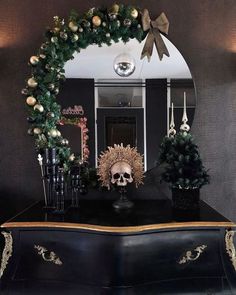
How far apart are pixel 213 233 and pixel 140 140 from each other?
27.2 inches

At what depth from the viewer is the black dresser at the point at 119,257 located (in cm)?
122

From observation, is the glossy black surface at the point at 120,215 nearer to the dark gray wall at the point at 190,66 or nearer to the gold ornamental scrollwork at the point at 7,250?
the gold ornamental scrollwork at the point at 7,250

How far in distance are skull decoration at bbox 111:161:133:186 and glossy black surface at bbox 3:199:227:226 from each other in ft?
0.50

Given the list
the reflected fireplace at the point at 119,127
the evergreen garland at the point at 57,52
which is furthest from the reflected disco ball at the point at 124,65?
the reflected fireplace at the point at 119,127

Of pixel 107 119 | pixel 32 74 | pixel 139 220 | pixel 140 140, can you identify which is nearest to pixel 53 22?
pixel 32 74

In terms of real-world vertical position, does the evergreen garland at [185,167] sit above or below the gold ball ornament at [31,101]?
below

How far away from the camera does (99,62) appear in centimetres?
172

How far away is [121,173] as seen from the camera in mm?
1474

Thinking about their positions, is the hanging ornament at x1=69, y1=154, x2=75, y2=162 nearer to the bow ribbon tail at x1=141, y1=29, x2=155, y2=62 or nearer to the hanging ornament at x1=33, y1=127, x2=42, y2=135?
the hanging ornament at x1=33, y1=127, x2=42, y2=135

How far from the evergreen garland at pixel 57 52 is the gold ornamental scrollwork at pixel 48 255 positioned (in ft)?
1.61

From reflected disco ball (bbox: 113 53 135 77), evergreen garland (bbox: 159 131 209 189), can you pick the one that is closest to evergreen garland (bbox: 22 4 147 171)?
reflected disco ball (bbox: 113 53 135 77)

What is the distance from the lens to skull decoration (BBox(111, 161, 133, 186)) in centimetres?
147

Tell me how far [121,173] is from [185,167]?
13.1 inches

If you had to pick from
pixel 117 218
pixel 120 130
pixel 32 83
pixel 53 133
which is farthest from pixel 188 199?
pixel 32 83
